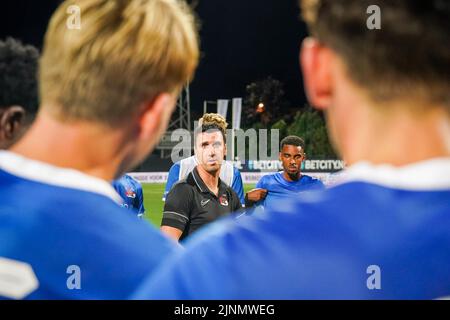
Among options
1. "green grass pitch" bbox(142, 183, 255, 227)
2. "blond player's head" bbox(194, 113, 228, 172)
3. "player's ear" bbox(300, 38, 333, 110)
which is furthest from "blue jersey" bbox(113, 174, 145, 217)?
"green grass pitch" bbox(142, 183, 255, 227)

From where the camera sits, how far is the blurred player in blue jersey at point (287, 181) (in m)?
3.45

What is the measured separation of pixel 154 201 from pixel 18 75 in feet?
34.6

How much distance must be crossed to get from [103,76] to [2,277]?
10.8 inches

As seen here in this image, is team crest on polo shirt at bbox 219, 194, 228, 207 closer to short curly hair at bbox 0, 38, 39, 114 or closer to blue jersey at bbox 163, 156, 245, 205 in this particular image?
blue jersey at bbox 163, 156, 245, 205

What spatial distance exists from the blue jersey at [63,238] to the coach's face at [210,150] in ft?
6.80

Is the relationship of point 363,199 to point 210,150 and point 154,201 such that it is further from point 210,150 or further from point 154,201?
point 154,201

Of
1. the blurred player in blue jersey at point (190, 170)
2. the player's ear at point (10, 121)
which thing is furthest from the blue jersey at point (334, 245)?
the blurred player in blue jersey at point (190, 170)

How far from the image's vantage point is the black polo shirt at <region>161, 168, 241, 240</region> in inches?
105

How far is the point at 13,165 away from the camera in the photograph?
71 centimetres

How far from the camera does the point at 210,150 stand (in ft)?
9.39

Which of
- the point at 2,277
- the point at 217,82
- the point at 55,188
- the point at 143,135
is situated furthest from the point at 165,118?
the point at 217,82

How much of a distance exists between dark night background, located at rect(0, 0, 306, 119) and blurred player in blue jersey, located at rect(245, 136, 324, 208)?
66 centimetres

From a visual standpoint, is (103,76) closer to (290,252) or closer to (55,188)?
(55,188)

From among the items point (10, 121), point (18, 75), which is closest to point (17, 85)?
point (18, 75)
